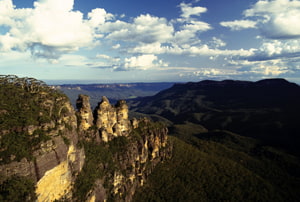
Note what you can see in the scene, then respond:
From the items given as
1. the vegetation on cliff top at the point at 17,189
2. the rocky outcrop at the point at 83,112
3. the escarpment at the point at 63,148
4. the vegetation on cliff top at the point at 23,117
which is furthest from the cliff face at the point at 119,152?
the vegetation on cliff top at the point at 23,117

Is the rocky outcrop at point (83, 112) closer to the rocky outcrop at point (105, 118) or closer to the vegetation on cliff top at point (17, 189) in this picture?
the rocky outcrop at point (105, 118)

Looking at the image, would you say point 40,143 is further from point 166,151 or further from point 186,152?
point 186,152

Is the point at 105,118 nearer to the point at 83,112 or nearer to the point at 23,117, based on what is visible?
the point at 83,112

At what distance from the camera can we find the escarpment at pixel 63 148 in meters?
42.9

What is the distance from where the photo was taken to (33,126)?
157 feet

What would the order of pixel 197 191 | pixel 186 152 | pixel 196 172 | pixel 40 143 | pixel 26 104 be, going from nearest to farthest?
pixel 40 143
pixel 26 104
pixel 197 191
pixel 196 172
pixel 186 152

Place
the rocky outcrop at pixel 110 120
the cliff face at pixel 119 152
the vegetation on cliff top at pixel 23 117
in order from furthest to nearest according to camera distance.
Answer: the rocky outcrop at pixel 110 120 < the cliff face at pixel 119 152 < the vegetation on cliff top at pixel 23 117

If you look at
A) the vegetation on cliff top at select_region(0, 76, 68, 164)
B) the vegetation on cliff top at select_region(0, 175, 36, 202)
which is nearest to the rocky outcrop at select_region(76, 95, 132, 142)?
the vegetation on cliff top at select_region(0, 76, 68, 164)

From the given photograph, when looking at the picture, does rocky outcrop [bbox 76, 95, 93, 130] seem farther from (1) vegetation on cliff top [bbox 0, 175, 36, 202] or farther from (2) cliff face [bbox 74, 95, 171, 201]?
(1) vegetation on cliff top [bbox 0, 175, 36, 202]

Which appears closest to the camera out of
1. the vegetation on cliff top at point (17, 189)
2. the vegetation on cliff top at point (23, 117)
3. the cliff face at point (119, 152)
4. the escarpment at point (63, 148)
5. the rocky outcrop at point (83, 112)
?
the vegetation on cliff top at point (17, 189)

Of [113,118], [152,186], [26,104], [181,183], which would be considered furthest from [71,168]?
[181,183]

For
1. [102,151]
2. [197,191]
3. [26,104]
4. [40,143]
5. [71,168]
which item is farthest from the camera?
[197,191]

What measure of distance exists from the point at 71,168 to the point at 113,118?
42.5m

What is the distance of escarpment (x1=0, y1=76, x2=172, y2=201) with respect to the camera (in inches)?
1689
